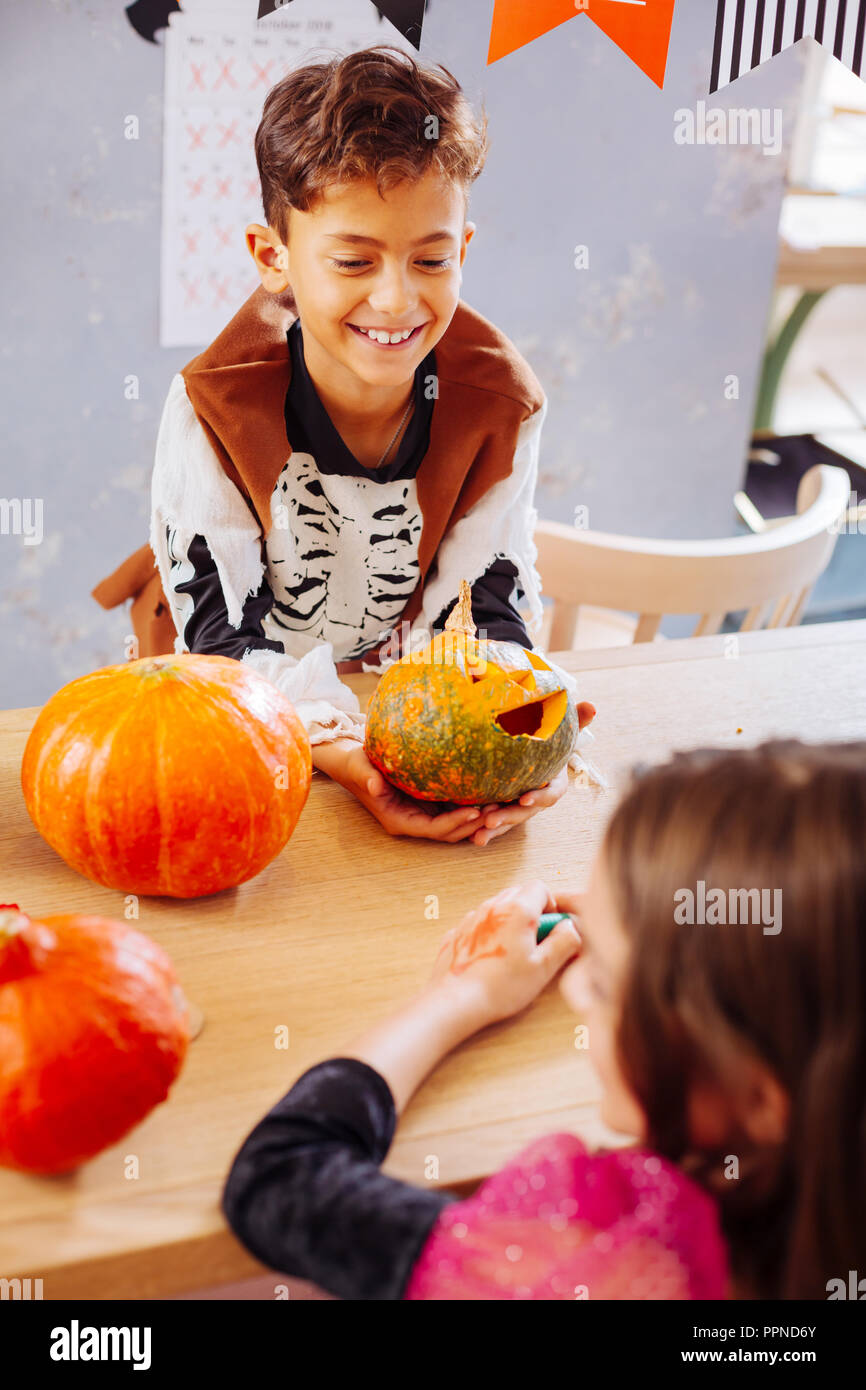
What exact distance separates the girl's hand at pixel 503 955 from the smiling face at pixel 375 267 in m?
0.57

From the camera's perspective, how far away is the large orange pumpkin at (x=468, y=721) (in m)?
0.83

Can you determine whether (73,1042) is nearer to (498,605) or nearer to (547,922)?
(547,922)

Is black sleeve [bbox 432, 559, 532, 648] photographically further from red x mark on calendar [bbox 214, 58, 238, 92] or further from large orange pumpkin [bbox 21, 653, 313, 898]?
red x mark on calendar [bbox 214, 58, 238, 92]

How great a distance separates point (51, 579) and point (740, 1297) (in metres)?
1.82

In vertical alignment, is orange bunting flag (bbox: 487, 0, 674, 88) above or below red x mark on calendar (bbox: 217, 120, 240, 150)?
above

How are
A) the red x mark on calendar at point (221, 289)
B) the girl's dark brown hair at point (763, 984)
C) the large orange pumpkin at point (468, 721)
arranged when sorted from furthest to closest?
the red x mark on calendar at point (221, 289) → the large orange pumpkin at point (468, 721) → the girl's dark brown hair at point (763, 984)

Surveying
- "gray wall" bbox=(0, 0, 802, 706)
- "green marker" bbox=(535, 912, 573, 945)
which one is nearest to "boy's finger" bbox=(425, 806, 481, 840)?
"green marker" bbox=(535, 912, 573, 945)

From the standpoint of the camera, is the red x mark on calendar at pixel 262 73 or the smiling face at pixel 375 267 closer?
the smiling face at pixel 375 267

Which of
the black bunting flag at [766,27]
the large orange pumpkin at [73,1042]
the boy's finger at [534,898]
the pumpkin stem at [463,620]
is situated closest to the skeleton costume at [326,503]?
the pumpkin stem at [463,620]

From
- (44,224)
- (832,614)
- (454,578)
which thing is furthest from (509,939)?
(832,614)

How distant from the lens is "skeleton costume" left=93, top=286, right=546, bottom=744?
3.81ft

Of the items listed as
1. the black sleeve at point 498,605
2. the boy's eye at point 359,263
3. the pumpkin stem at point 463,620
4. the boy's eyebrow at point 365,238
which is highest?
the boy's eyebrow at point 365,238

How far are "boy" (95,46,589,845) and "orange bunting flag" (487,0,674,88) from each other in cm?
62

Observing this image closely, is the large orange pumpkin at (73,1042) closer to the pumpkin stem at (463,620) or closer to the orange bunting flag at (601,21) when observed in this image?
the pumpkin stem at (463,620)
